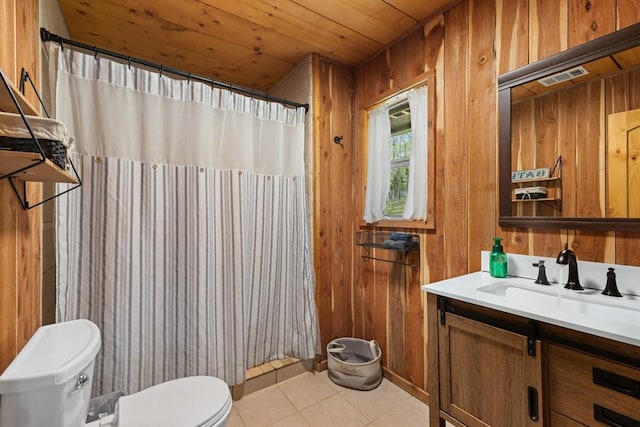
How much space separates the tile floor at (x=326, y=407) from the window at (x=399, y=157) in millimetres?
1206

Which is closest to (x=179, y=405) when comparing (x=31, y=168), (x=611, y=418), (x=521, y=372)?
(x=31, y=168)

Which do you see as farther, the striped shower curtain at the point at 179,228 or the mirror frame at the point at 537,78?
the striped shower curtain at the point at 179,228

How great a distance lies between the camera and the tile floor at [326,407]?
1.64 m

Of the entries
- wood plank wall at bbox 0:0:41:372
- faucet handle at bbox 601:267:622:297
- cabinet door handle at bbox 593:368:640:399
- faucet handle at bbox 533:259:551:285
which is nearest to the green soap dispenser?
faucet handle at bbox 533:259:551:285

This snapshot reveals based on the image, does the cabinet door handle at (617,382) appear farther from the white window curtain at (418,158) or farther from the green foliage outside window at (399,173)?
the green foliage outside window at (399,173)

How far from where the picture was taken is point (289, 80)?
2.49 metres

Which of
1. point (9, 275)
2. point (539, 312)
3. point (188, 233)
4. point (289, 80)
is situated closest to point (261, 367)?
point (188, 233)

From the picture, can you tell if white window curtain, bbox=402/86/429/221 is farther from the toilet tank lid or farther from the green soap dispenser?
the toilet tank lid

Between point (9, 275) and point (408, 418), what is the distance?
1952 mm

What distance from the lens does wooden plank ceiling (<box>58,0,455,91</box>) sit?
166 centimetres

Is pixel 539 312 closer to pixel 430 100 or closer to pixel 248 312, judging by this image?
pixel 430 100

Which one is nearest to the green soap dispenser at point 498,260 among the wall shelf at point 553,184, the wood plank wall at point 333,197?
the wall shelf at point 553,184

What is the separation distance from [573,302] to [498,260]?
33 centimetres

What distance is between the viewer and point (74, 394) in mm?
819
